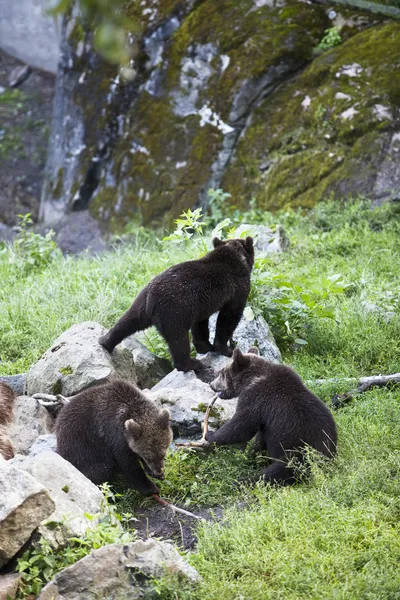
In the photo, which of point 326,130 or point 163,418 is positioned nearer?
point 163,418

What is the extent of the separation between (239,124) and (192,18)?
2456mm

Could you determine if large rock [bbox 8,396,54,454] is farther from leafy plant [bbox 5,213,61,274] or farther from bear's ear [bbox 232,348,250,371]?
leafy plant [bbox 5,213,61,274]

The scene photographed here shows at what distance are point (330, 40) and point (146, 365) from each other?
8394 mm

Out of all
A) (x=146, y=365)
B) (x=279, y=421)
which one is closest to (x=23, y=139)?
(x=146, y=365)

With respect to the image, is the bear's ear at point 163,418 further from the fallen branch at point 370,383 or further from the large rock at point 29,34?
the large rock at point 29,34

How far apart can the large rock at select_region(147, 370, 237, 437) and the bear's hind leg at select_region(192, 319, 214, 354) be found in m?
0.81

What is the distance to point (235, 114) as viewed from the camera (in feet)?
44.1

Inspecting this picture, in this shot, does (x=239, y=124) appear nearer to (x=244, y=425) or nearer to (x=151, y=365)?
(x=151, y=365)

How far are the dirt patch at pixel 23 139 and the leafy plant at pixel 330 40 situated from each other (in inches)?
301

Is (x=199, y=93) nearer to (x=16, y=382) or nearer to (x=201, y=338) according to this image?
(x=201, y=338)

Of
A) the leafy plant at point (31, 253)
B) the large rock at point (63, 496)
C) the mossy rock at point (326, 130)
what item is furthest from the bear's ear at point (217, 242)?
the mossy rock at point (326, 130)

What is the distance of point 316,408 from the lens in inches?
216

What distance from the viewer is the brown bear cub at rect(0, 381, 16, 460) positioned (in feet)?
19.6

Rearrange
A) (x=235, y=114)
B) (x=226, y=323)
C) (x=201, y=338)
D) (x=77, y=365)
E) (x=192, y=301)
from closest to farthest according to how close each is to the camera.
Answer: (x=77, y=365) < (x=192, y=301) < (x=226, y=323) < (x=201, y=338) < (x=235, y=114)
